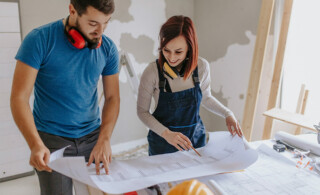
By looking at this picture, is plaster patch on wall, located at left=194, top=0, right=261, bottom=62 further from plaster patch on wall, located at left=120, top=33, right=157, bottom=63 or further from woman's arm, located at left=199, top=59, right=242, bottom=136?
woman's arm, located at left=199, top=59, right=242, bottom=136

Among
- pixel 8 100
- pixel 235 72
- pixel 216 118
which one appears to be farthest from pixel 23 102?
pixel 216 118

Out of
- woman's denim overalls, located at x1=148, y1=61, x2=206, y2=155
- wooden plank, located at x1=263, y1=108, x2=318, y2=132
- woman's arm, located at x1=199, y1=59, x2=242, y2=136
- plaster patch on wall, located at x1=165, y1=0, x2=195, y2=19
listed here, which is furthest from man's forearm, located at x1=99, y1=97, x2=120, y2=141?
plaster patch on wall, located at x1=165, y1=0, x2=195, y2=19

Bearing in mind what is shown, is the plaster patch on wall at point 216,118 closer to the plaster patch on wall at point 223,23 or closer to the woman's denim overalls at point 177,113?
the plaster patch on wall at point 223,23

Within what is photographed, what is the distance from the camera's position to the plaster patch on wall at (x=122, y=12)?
2.61 meters

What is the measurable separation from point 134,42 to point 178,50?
5.55 ft

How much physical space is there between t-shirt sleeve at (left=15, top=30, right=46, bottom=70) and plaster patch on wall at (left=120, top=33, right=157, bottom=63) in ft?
5.82

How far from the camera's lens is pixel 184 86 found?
1299 mm

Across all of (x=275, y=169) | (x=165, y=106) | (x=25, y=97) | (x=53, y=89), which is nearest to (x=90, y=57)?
(x=53, y=89)

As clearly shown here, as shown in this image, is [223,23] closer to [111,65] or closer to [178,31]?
[178,31]

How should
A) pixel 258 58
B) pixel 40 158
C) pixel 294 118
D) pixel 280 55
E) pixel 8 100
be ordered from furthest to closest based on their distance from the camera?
pixel 8 100 < pixel 258 58 < pixel 280 55 < pixel 294 118 < pixel 40 158

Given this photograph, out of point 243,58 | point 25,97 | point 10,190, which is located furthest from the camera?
point 243,58

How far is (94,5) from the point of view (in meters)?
0.96

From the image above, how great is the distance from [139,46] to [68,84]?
1.86 metres

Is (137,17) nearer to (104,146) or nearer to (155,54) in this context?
(155,54)
